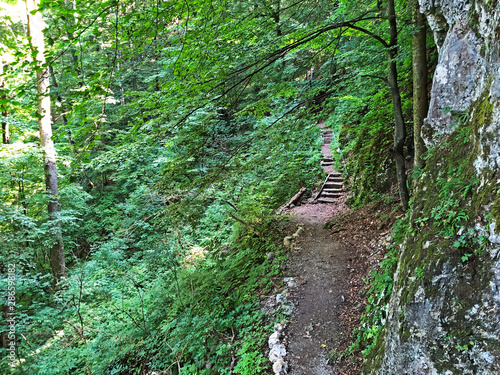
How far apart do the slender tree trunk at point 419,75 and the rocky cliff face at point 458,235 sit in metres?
0.75

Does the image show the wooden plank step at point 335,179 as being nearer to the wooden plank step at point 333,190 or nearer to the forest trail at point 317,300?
the wooden plank step at point 333,190

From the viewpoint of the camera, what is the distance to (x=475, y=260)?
7.86 feet

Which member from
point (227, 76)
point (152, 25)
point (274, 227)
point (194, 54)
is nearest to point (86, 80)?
point (152, 25)

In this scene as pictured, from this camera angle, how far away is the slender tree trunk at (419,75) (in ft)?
14.1

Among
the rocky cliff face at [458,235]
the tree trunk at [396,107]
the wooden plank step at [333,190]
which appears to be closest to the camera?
the rocky cliff face at [458,235]

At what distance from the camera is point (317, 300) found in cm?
516

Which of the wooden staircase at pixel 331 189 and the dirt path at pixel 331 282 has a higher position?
the wooden staircase at pixel 331 189

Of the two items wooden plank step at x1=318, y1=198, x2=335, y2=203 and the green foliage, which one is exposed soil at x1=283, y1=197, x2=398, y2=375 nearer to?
the green foliage

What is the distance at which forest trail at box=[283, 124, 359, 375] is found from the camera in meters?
4.08

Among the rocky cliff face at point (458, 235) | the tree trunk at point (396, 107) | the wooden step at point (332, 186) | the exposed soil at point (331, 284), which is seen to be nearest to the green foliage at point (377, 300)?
the exposed soil at point (331, 284)

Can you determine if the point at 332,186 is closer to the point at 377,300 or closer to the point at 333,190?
the point at 333,190

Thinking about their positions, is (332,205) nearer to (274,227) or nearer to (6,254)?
(274,227)

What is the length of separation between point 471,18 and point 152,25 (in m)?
3.67

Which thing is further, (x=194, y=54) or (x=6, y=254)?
(x=6, y=254)
